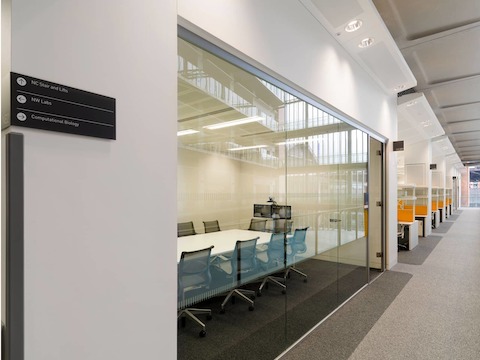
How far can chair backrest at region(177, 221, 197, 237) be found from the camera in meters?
1.87

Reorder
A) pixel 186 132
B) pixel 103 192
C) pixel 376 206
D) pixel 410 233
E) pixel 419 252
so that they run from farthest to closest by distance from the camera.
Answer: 1. pixel 410 233
2. pixel 419 252
3. pixel 376 206
4. pixel 186 132
5. pixel 103 192

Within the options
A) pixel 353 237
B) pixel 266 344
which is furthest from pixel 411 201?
pixel 266 344

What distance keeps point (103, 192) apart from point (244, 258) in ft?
5.61

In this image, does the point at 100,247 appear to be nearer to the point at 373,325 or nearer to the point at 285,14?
the point at 285,14

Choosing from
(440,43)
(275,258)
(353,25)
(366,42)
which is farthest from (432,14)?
(275,258)

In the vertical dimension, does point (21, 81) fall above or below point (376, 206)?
above

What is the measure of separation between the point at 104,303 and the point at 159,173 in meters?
0.64

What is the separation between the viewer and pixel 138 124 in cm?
139

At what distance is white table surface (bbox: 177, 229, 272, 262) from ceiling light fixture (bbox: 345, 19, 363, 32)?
7.79ft

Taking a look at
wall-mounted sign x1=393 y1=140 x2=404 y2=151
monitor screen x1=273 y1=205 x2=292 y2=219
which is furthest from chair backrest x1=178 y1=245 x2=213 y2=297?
wall-mounted sign x1=393 y1=140 x2=404 y2=151

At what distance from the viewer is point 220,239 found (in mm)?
2521

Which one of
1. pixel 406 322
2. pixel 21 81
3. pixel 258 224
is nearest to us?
pixel 21 81

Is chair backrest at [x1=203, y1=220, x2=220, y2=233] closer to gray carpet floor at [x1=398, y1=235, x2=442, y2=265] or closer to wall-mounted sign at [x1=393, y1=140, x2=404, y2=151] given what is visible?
wall-mounted sign at [x1=393, y1=140, x2=404, y2=151]

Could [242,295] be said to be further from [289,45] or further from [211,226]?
[289,45]
